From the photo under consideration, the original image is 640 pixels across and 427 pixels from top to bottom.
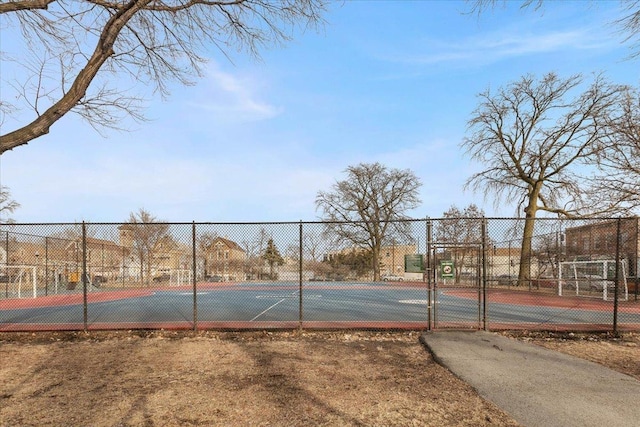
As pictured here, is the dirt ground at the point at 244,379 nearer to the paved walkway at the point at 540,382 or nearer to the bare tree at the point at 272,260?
the paved walkway at the point at 540,382

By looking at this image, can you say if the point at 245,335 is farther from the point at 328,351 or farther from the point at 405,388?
the point at 405,388

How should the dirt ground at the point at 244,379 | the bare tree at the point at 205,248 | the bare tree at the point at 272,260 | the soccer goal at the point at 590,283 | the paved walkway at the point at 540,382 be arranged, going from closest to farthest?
the paved walkway at the point at 540,382
the dirt ground at the point at 244,379
the bare tree at the point at 272,260
the soccer goal at the point at 590,283
the bare tree at the point at 205,248

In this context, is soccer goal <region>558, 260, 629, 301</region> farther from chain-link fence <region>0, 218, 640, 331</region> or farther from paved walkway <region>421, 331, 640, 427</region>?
paved walkway <region>421, 331, 640, 427</region>

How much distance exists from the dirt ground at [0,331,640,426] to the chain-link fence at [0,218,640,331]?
2.84 ft

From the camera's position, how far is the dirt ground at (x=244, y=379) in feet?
14.3

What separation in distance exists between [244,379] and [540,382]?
3918mm

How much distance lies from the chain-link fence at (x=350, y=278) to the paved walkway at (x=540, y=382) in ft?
5.04

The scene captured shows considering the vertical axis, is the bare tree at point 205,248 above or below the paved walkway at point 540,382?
above

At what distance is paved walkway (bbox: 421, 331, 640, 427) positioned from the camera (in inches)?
167

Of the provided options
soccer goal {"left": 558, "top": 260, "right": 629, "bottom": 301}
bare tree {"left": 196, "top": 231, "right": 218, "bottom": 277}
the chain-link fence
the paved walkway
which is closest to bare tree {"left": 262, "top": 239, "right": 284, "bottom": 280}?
the chain-link fence

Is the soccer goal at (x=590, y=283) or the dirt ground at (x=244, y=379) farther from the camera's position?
the soccer goal at (x=590, y=283)

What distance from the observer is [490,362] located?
20.5 feet

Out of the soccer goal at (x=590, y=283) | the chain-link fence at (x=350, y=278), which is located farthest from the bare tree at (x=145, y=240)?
the soccer goal at (x=590, y=283)

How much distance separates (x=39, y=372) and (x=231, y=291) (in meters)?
16.4
